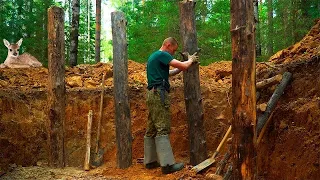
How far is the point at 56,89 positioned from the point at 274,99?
434 centimetres

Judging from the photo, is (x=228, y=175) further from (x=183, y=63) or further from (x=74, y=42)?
(x=74, y=42)

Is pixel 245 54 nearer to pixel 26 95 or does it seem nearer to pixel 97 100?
pixel 97 100

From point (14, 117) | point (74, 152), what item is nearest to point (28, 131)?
point (14, 117)

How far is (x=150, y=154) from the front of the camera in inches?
262

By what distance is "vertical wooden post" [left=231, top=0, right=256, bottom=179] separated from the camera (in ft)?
15.0

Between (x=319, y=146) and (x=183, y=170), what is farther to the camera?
(x=183, y=170)

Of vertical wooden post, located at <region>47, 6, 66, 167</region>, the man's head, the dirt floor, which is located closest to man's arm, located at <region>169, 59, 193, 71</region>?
the man's head

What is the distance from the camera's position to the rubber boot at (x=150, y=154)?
657cm

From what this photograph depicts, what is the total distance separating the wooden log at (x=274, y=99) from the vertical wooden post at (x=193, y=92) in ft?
4.35

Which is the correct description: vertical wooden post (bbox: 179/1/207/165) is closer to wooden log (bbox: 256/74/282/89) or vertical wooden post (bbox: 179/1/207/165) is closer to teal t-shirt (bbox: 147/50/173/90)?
teal t-shirt (bbox: 147/50/173/90)

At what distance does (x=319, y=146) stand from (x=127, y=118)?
3.75 m

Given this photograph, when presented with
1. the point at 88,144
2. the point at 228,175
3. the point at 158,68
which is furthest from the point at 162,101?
the point at 88,144

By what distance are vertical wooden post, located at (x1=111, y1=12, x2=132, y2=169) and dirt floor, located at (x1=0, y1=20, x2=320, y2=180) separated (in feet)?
1.10

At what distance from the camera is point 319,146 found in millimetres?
4645
